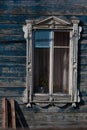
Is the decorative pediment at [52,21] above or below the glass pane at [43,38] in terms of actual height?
above

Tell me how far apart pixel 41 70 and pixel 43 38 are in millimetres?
698

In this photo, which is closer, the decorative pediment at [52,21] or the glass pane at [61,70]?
the decorative pediment at [52,21]

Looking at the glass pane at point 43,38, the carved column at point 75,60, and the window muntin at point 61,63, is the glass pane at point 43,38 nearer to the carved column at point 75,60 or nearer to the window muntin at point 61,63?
the window muntin at point 61,63

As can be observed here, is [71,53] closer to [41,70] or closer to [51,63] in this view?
[51,63]

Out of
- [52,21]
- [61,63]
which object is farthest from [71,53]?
[52,21]

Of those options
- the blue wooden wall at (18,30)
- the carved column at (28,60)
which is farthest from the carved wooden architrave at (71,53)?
the blue wooden wall at (18,30)

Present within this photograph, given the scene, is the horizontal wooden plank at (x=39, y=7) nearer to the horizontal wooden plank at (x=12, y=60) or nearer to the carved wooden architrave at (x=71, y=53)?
the carved wooden architrave at (x=71, y=53)

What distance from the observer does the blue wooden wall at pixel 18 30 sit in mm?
6945

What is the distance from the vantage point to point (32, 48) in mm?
6941

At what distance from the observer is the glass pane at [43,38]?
6961 millimetres

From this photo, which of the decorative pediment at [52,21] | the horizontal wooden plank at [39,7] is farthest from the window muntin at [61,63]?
the horizontal wooden plank at [39,7]

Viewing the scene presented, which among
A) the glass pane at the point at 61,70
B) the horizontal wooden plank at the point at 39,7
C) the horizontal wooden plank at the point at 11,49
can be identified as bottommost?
the glass pane at the point at 61,70

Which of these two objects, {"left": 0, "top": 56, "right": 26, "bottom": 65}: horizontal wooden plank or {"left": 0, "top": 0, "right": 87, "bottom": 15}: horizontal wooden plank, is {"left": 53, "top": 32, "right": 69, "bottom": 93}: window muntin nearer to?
{"left": 0, "top": 0, "right": 87, "bottom": 15}: horizontal wooden plank

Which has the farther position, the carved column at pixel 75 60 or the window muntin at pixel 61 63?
the window muntin at pixel 61 63
